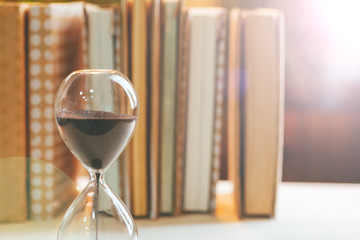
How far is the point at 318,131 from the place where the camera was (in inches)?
60.0

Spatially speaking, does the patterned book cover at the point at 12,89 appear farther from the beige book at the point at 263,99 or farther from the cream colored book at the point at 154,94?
the beige book at the point at 263,99

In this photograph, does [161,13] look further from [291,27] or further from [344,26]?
[344,26]

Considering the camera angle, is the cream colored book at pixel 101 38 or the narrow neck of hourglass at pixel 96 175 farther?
the cream colored book at pixel 101 38

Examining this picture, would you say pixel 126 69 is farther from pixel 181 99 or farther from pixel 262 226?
pixel 262 226

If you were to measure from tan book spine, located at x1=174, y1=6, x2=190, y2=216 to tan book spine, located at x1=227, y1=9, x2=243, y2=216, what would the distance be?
0.07 m

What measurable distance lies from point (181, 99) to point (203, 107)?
1.4 inches

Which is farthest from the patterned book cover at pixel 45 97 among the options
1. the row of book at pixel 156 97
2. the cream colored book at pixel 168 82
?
the cream colored book at pixel 168 82

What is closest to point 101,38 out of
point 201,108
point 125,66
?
point 125,66

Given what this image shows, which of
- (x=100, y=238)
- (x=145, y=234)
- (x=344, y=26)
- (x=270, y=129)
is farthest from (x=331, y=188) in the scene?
(x=344, y=26)

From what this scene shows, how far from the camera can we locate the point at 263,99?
26.1 inches

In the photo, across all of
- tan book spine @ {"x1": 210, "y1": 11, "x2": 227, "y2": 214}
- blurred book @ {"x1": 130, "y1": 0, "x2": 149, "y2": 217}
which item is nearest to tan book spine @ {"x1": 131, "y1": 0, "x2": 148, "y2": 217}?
blurred book @ {"x1": 130, "y1": 0, "x2": 149, "y2": 217}

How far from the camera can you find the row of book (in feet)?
2.05

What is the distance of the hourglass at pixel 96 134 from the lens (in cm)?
44

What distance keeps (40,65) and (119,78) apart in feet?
0.67
